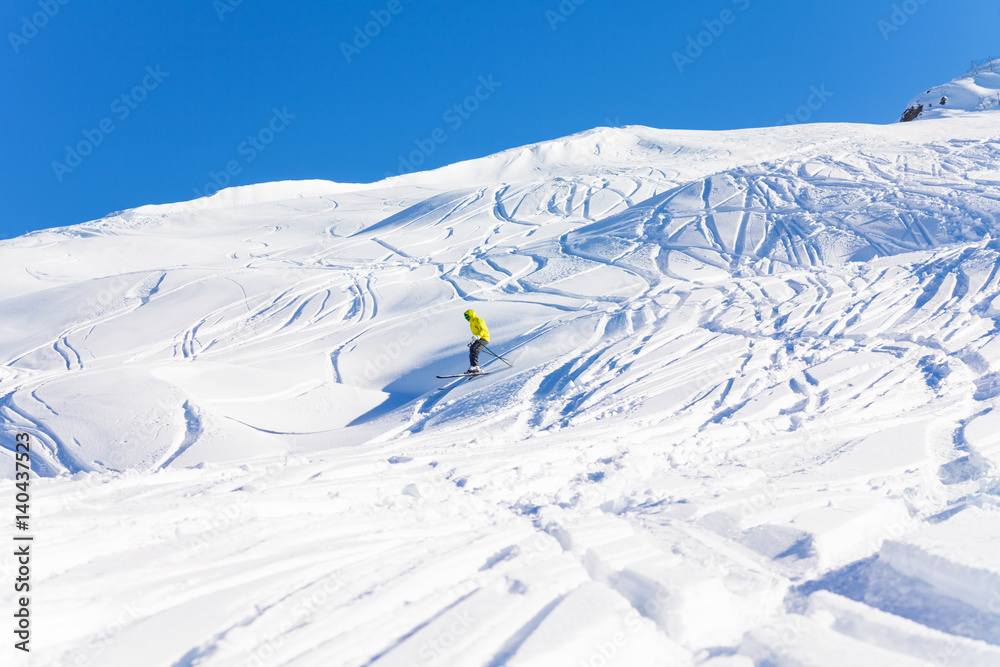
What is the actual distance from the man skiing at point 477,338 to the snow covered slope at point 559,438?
1.53 ft

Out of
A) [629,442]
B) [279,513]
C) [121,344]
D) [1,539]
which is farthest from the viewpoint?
[121,344]

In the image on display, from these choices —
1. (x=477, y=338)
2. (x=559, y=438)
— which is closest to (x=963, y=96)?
(x=477, y=338)

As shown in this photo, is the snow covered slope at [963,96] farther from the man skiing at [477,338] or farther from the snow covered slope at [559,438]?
the man skiing at [477,338]

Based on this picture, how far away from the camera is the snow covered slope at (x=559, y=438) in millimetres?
3111

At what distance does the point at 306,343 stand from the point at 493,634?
11.9 m

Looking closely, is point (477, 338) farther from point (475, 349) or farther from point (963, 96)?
point (963, 96)

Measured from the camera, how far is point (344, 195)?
1614 inches

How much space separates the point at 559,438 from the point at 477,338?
4265 millimetres

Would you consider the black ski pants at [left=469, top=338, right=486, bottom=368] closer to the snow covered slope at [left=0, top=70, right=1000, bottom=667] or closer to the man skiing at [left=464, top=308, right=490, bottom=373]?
the man skiing at [left=464, top=308, right=490, bottom=373]

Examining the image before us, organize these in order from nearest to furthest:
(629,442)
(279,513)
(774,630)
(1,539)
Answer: (774,630) → (1,539) → (279,513) → (629,442)

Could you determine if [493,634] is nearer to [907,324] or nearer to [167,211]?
[907,324]

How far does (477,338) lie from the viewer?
1112 centimetres

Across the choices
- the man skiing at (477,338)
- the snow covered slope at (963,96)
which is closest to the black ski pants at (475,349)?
the man skiing at (477,338)

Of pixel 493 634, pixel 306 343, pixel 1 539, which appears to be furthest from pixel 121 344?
pixel 493 634
